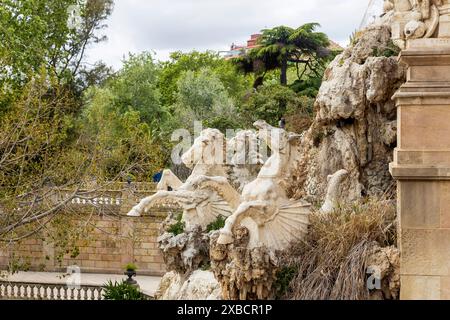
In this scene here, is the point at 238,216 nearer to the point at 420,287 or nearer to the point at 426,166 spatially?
the point at 420,287

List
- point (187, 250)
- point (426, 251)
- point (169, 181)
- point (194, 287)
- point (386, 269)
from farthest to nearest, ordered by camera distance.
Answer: point (169, 181) < point (187, 250) < point (194, 287) < point (386, 269) < point (426, 251)

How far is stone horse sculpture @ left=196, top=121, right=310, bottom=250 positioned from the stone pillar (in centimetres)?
189

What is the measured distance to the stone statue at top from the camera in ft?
43.0

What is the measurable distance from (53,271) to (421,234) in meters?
26.7

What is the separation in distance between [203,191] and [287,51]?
3173 centimetres

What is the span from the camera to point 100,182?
2175 centimetres

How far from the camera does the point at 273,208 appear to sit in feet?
47.6

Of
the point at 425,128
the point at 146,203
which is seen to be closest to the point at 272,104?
the point at 146,203

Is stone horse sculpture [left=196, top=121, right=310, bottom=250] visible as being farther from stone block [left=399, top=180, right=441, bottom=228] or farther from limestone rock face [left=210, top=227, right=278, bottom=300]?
stone block [left=399, top=180, right=441, bottom=228]

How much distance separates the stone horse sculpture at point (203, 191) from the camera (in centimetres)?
1642

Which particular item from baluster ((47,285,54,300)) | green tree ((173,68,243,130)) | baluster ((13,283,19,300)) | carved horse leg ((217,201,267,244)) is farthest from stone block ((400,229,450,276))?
green tree ((173,68,243,130))

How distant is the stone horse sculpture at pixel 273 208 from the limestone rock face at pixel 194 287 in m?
1.14

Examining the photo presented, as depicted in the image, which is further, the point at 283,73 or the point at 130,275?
the point at 283,73

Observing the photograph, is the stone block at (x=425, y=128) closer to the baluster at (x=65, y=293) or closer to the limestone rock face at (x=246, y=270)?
the limestone rock face at (x=246, y=270)
